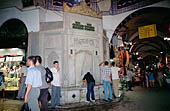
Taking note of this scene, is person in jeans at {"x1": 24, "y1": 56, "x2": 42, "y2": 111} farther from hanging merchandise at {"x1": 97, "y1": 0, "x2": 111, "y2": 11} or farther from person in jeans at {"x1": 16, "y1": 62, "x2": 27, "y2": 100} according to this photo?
hanging merchandise at {"x1": 97, "y1": 0, "x2": 111, "y2": 11}

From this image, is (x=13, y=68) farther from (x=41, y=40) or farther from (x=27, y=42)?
(x=41, y=40)

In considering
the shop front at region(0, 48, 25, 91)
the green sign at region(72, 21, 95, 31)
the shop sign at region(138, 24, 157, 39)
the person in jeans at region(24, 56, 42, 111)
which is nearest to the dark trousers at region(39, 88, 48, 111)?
the person in jeans at region(24, 56, 42, 111)

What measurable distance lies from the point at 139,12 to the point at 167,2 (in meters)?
1.71

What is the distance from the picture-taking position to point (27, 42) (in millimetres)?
8141

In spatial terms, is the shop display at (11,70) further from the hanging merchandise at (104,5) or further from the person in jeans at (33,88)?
the hanging merchandise at (104,5)

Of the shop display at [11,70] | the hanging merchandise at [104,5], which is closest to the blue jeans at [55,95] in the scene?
the shop display at [11,70]

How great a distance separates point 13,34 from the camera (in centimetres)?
855

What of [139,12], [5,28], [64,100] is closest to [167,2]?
[139,12]

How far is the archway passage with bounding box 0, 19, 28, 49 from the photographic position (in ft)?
27.2

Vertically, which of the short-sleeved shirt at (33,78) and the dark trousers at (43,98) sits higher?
the short-sleeved shirt at (33,78)

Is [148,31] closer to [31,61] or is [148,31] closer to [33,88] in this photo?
[31,61]

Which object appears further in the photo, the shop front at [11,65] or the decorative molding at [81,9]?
the shop front at [11,65]

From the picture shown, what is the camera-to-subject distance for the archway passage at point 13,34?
8.28m

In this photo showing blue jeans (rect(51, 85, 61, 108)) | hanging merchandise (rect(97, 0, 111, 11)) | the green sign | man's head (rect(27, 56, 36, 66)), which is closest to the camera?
man's head (rect(27, 56, 36, 66))
